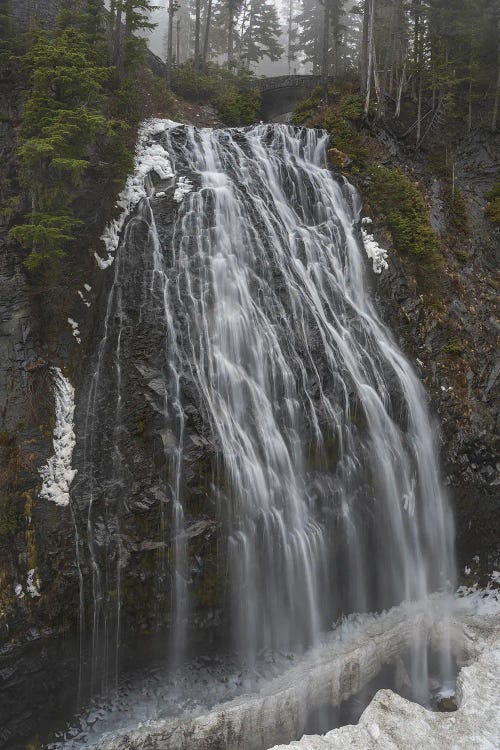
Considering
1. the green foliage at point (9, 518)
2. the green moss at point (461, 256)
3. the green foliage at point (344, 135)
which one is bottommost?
the green foliage at point (9, 518)

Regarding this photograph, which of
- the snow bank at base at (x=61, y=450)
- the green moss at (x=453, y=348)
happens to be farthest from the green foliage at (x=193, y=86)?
the snow bank at base at (x=61, y=450)

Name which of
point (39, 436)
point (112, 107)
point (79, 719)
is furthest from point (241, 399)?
point (112, 107)

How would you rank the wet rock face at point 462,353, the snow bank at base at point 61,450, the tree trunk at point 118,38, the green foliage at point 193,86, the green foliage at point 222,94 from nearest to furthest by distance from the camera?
the snow bank at base at point 61,450, the wet rock face at point 462,353, the tree trunk at point 118,38, the green foliage at point 222,94, the green foliage at point 193,86

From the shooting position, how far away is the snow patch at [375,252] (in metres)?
13.7

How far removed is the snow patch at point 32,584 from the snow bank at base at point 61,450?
121cm

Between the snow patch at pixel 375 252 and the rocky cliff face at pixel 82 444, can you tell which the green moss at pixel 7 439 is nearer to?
the rocky cliff face at pixel 82 444

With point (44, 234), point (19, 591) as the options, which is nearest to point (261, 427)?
point (19, 591)

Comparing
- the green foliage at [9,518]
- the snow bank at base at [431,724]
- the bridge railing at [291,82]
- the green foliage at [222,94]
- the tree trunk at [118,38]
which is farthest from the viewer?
the bridge railing at [291,82]

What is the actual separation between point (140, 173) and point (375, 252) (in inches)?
274

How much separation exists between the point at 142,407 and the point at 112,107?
10.5m

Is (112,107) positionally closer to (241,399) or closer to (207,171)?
(207,171)

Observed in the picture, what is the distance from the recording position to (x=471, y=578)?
10836 mm

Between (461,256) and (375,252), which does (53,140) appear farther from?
(461,256)

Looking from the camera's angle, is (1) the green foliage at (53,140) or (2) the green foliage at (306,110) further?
(2) the green foliage at (306,110)
